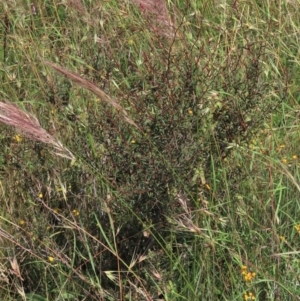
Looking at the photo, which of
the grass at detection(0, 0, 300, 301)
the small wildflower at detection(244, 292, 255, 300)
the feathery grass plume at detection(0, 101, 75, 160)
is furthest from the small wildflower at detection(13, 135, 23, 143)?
the small wildflower at detection(244, 292, 255, 300)

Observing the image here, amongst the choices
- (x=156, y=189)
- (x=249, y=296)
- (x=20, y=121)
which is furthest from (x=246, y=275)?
(x=20, y=121)

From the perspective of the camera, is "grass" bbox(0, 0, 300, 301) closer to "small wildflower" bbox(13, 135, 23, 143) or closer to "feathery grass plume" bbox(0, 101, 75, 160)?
"small wildflower" bbox(13, 135, 23, 143)

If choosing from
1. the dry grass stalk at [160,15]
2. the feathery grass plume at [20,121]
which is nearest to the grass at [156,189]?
the dry grass stalk at [160,15]

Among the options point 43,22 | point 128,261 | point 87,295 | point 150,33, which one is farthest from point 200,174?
point 43,22

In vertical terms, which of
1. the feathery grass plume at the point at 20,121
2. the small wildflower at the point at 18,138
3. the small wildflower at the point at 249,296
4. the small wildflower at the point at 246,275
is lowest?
the small wildflower at the point at 249,296

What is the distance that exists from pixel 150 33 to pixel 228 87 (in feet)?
2.10

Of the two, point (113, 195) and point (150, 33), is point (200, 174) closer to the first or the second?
point (113, 195)

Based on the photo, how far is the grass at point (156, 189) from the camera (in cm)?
229

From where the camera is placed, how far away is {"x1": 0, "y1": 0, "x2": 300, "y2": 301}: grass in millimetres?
2295

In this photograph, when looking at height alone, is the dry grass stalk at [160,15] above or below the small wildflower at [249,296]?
above

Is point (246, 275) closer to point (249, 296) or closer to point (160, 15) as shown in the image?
point (249, 296)

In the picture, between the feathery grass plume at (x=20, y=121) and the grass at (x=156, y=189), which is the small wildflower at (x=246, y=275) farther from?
the feathery grass plume at (x=20, y=121)

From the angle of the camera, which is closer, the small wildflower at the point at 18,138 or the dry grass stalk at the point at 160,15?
the dry grass stalk at the point at 160,15

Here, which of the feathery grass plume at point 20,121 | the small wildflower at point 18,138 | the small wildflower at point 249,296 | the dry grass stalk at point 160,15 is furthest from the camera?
the small wildflower at point 18,138
